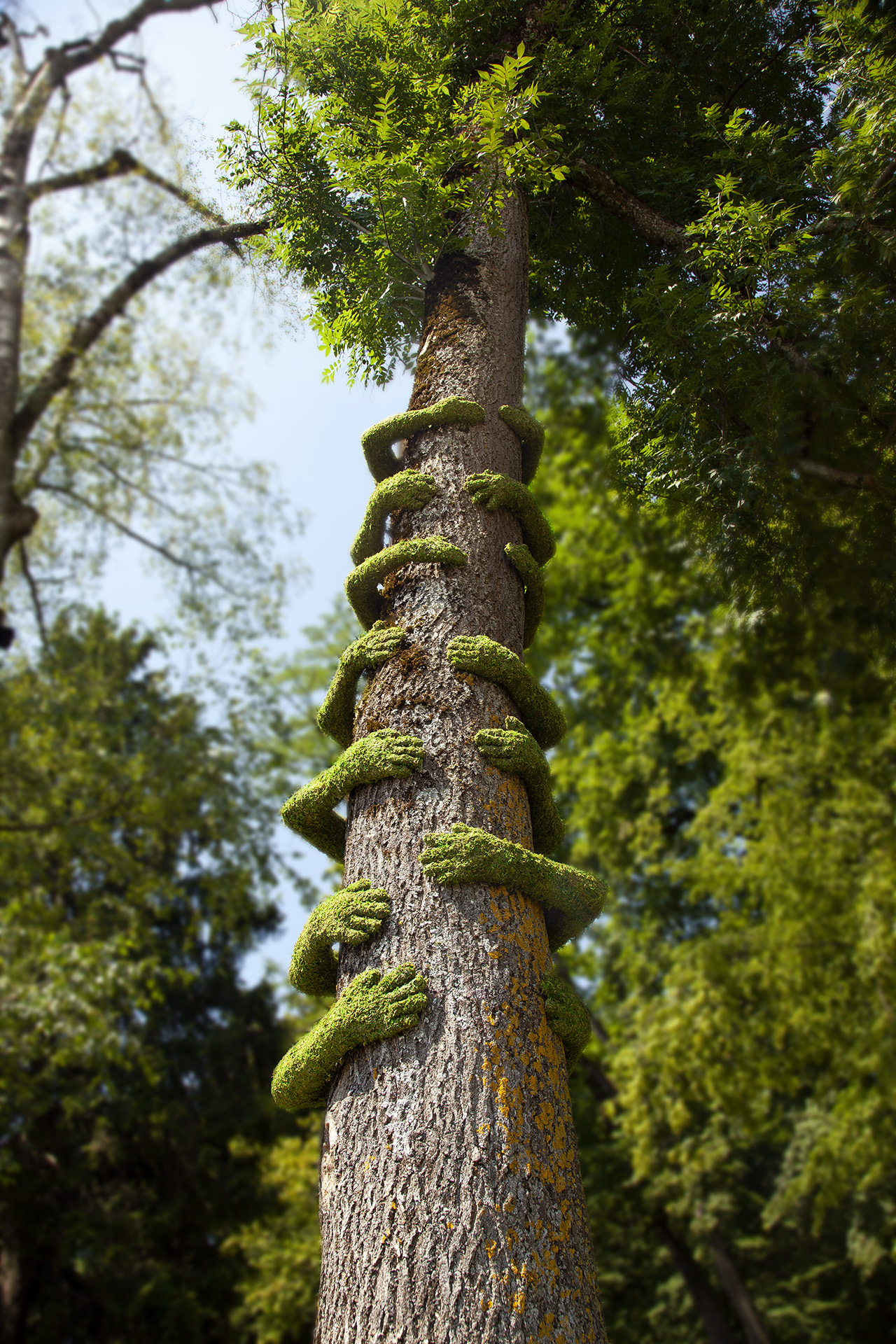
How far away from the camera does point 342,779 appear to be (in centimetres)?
231

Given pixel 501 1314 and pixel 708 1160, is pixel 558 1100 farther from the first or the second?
pixel 708 1160

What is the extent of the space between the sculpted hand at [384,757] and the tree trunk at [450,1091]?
0.13ft

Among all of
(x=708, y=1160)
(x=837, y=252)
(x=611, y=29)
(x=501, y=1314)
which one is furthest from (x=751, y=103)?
(x=708, y=1160)

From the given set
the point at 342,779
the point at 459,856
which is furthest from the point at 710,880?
the point at 459,856

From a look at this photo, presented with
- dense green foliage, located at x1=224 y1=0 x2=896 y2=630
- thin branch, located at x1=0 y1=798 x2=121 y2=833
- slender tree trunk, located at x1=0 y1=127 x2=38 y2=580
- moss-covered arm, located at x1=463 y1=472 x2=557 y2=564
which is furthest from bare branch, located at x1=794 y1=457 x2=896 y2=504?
thin branch, located at x1=0 y1=798 x2=121 y2=833

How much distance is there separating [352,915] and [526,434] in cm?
203

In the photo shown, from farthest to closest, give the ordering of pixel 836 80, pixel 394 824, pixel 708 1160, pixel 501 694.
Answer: pixel 708 1160 < pixel 836 80 < pixel 501 694 < pixel 394 824

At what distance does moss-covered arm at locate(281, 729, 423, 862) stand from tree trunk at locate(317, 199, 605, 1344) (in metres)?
0.05

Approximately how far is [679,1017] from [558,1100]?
9.21 metres

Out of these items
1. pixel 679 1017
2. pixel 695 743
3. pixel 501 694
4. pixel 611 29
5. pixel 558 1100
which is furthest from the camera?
pixel 695 743

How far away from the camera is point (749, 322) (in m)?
2.97

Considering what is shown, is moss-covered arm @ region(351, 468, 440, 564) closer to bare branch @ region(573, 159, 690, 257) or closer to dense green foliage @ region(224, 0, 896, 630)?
dense green foliage @ region(224, 0, 896, 630)

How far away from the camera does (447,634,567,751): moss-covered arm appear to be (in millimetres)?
2400

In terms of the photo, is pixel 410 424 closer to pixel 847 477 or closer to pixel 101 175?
pixel 847 477
